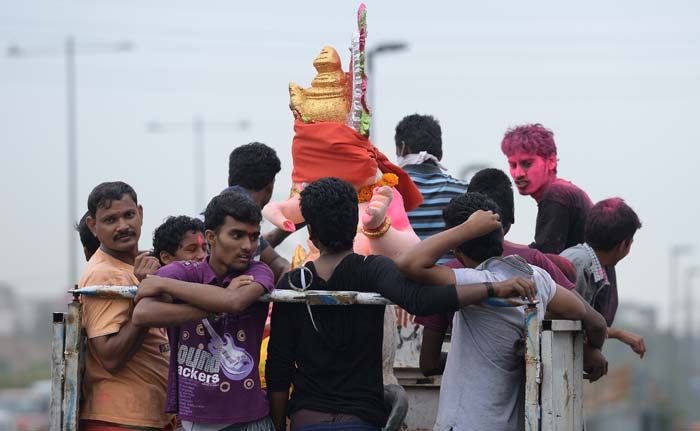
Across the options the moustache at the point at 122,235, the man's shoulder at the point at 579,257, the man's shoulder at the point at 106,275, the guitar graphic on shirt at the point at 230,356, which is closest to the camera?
the guitar graphic on shirt at the point at 230,356

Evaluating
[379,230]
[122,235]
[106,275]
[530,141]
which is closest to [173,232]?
[122,235]

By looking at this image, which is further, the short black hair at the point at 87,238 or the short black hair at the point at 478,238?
the short black hair at the point at 87,238

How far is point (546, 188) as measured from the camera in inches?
273

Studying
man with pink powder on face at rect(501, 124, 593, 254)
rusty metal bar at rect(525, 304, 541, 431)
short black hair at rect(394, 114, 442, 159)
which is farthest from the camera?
short black hair at rect(394, 114, 442, 159)

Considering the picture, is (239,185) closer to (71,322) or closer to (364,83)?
(364,83)

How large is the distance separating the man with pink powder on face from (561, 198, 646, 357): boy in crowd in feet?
1.40

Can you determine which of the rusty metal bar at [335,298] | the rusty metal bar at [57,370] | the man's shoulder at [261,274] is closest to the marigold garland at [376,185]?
the man's shoulder at [261,274]

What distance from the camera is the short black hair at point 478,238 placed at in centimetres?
473

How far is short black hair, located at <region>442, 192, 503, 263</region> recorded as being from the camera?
4.73m

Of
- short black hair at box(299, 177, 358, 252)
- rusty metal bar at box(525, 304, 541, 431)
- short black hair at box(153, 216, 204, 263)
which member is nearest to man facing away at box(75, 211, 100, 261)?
short black hair at box(153, 216, 204, 263)

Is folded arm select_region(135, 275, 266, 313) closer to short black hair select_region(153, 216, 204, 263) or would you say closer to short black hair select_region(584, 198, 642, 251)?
short black hair select_region(153, 216, 204, 263)

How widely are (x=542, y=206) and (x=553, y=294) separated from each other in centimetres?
202

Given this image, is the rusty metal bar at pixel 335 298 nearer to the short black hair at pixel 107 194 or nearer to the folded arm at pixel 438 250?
the folded arm at pixel 438 250

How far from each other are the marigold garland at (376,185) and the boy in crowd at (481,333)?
159 centimetres
